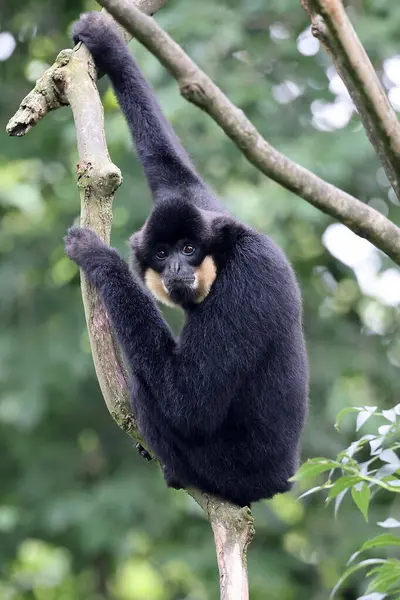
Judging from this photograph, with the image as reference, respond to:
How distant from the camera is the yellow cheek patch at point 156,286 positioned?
6168mm

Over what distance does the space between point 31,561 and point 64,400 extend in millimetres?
4493

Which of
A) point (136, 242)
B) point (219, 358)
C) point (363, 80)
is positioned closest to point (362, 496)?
point (363, 80)

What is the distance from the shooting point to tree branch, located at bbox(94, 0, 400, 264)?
3.04 m

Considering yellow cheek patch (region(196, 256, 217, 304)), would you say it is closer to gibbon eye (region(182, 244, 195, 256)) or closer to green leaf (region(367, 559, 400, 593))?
gibbon eye (region(182, 244, 195, 256))

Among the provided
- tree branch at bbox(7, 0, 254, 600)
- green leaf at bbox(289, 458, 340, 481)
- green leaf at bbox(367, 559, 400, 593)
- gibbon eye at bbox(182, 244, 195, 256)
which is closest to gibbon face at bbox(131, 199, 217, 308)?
gibbon eye at bbox(182, 244, 195, 256)

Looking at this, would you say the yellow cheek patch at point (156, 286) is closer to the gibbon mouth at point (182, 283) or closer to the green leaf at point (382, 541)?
the gibbon mouth at point (182, 283)

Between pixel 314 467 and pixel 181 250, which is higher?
pixel 181 250

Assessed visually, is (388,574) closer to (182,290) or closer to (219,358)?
(219,358)

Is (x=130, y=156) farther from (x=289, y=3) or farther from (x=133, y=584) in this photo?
(x=133, y=584)

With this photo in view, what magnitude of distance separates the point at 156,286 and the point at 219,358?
32.4 inches

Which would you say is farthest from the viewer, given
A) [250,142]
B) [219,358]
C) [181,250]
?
[181,250]

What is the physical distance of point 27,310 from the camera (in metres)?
13.0

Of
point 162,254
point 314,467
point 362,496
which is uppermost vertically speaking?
point 162,254

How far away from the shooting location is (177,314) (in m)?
12.2
